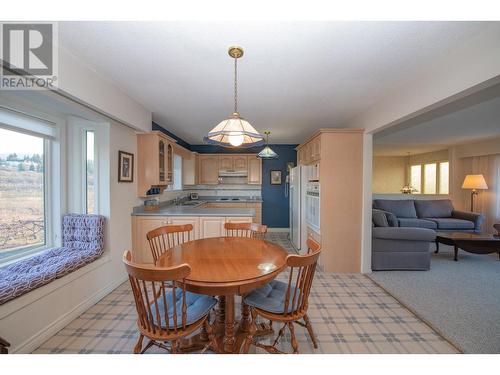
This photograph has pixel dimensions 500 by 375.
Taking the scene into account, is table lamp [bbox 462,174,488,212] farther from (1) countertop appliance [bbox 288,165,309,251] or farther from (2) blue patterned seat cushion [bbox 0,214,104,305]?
(2) blue patterned seat cushion [bbox 0,214,104,305]

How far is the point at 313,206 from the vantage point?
3.67 meters

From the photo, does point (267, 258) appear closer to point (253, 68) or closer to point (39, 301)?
point (253, 68)

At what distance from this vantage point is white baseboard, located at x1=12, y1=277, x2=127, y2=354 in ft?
5.61

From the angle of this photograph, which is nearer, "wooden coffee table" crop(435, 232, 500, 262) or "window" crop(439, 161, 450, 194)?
"wooden coffee table" crop(435, 232, 500, 262)

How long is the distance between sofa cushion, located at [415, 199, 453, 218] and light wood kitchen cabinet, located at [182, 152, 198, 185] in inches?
237

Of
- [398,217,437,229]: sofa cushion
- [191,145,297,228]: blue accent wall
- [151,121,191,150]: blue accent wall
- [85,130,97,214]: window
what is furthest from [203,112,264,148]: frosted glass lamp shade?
[398,217,437,229]: sofa cushion

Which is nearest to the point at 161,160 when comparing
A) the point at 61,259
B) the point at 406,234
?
the point at 61,259

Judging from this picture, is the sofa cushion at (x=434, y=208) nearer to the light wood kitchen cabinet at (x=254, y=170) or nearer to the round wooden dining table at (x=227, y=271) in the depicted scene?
the light wood kitchen cabinet at (x=254, y=170)

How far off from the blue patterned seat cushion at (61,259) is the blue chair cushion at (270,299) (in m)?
1.74

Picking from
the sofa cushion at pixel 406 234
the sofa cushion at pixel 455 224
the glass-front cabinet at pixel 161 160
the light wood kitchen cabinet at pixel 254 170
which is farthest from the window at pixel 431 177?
the glass-front cabinet at pixel 161 160

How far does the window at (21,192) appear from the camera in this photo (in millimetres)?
2156

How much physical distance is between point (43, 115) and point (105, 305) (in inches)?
88.1

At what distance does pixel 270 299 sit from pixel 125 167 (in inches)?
103
